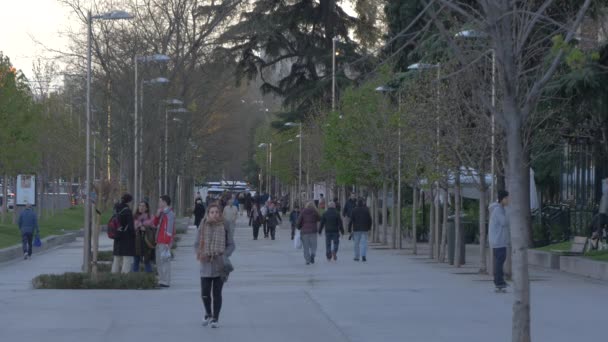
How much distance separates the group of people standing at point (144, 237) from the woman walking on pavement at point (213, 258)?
6906 mm

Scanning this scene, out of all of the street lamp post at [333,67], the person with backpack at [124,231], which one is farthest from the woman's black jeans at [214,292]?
the street lamp post at [333,67]

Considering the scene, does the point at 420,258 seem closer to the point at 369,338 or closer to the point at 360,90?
the point at 360,90

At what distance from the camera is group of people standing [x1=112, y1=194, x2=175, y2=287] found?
23.1 meters

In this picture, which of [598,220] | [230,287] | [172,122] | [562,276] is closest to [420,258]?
[598,220]

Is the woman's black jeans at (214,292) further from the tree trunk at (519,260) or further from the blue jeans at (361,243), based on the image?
the blue jeans at (361,243)

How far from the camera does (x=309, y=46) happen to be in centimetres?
5691

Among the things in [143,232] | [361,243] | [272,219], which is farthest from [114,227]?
[272,219]

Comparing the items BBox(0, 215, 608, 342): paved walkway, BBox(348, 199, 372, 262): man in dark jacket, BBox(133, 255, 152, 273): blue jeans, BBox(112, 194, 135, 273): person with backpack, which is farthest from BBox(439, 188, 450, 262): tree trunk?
BBox(112, 194, 135, 273): person with backpack

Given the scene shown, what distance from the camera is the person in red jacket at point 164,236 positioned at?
23.0 m

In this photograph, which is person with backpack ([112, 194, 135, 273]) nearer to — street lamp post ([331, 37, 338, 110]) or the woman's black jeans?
the woman's black jeans

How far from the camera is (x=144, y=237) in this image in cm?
2456

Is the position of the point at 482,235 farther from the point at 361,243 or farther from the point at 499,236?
the point at 361,243

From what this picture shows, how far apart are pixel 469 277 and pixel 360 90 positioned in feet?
68.1

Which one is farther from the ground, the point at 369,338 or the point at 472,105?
the point at 472,105
